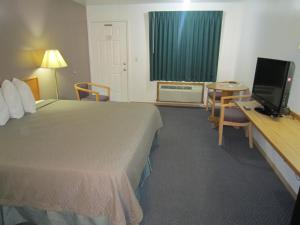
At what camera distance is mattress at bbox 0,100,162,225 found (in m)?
A: 1.49

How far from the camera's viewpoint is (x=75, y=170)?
1514mm

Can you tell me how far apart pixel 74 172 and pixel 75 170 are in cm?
1

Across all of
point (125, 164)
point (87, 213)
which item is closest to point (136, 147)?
point (125, 164)

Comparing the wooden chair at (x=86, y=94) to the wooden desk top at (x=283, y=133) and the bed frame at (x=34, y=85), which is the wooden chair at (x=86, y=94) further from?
the wooden desk top at (x=283, y=133)

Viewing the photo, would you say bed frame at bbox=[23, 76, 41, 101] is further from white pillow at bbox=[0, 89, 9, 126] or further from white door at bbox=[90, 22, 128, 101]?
white door at bbox=[90, 22, 128, 101]

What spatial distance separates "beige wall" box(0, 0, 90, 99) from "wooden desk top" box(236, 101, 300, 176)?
318 centimetres

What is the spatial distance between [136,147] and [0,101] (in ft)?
5.29

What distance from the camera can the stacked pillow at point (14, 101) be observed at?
236cm

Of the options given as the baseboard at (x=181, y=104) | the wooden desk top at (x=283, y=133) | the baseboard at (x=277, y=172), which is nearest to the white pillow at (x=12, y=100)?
the wooden desk top at (x=283, y=133)

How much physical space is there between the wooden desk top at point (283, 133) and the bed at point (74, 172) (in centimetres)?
111

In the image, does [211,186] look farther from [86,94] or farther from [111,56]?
[111,56]

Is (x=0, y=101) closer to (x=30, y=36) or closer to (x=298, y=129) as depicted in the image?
(x=30, y=36)

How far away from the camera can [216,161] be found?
2.87m

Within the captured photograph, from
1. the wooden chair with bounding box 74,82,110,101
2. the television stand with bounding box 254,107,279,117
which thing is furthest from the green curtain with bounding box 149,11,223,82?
the television stand with bounding box 254,107,279,117
